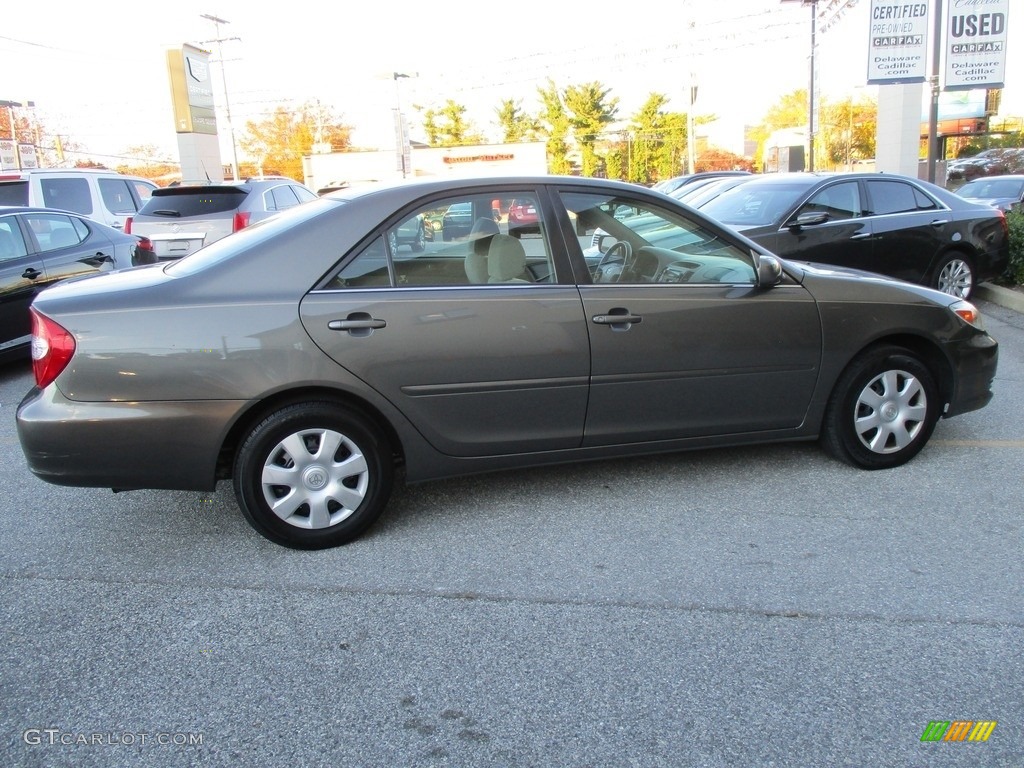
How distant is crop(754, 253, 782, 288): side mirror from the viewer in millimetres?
4016

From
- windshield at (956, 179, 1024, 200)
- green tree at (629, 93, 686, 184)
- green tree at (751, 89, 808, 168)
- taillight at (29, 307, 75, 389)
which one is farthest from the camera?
green tree at (751, 89, 808, 168)

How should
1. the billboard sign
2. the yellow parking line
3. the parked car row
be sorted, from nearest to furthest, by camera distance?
1. the yellow parking line
2. the billboard sign
3. the parked car row

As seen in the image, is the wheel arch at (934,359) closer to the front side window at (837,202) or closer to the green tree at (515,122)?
the front side window at (837,202)

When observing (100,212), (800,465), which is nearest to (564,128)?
(100,212)

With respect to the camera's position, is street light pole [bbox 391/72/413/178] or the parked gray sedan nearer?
the parked gray sedan

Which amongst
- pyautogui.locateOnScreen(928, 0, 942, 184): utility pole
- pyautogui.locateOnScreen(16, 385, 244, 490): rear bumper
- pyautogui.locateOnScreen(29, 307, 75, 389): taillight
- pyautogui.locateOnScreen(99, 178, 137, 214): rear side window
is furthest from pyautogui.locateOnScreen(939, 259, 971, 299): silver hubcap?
pyautogui.locateOnScreen(99, 178, 137, 214): rear side window

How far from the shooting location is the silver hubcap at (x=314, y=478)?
351cm

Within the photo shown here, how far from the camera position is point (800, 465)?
452 cm

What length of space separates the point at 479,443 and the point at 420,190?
1197 millimetres

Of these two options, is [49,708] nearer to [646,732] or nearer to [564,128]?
[646,732]

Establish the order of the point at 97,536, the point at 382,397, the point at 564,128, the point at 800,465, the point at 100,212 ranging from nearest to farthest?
the point at 382,397
the point at 97,536
the point at 800,465
the point at 100,212
the point at 564,128

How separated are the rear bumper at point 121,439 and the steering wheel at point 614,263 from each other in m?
1.76

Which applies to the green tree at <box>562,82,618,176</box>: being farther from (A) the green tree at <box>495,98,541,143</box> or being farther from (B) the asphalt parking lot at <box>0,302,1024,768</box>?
(B) the asphalt parking lot at <box>0,302,1024,768</box>

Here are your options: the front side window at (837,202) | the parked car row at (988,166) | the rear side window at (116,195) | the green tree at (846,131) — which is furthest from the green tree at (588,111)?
the front side window at (837,202)
